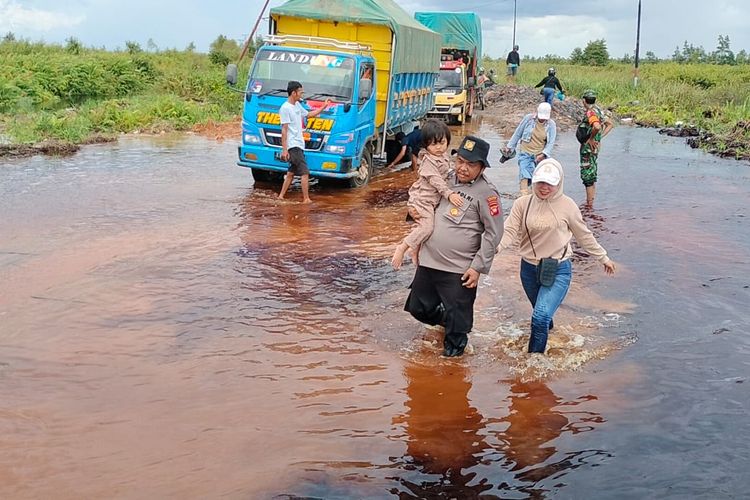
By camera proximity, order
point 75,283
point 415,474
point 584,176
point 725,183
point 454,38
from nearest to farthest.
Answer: point 415,474 → point 75,283 → point 584,176 → point 725,183 → point 454,38

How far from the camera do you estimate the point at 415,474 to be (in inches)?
160

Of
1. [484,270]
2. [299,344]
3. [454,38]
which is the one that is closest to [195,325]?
[299,344]

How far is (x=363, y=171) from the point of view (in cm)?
1283

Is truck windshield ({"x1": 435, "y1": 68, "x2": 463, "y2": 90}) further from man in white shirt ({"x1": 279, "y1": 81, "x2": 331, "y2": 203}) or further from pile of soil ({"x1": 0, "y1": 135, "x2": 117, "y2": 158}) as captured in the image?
man in white shirt ({"x1": 279, "y1": 81, "x2": 331, "y2": 203})

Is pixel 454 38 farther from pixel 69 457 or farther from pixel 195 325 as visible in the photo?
pixel 69 457

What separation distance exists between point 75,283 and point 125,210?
11.5 feet

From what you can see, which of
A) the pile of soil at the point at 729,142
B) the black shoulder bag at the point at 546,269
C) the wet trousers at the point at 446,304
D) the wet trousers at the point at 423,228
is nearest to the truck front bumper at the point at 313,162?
the wet trousers at the point at 446,304

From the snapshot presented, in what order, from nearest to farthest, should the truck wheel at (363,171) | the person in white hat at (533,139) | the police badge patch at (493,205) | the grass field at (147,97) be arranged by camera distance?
the police badge patch at (493,205)
the person in white hat at (533,139)
the truck wheel at (363,171)
the grass field at (147,97)

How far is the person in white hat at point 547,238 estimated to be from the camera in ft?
17.3

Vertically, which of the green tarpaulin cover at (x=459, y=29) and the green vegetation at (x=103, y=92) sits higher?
the green tarpaulin cover at (x=459, y=29)

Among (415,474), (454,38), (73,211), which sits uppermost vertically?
(454,38)

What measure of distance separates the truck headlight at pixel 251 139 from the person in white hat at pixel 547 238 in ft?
23.1

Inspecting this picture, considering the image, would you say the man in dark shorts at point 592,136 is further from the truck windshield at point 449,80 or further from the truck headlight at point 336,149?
the truck windshield at point 449,80

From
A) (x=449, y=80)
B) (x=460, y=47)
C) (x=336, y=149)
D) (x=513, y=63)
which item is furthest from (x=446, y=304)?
(x=513, y=63)
